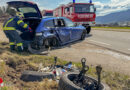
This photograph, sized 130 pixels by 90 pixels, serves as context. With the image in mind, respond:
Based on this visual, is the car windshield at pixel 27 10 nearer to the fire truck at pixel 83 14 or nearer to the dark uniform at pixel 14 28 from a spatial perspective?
the dark uniform at pixel 14 28

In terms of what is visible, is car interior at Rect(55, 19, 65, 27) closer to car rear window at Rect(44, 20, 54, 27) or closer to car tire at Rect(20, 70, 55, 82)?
car rear window at Rect(44, 20, 54, 27)

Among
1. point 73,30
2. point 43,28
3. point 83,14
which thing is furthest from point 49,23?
point 83,14

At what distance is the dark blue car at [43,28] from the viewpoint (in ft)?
21.4

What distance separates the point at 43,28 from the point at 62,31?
1.32m

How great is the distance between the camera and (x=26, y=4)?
6.51 metres

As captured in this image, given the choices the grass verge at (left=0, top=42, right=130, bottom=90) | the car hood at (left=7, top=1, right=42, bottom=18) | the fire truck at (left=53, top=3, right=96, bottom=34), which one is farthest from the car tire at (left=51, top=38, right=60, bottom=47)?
the fire truck at (left=53, top=3, right=96, bottom=34)

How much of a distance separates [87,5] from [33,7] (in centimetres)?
789

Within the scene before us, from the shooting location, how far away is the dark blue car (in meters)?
6.51

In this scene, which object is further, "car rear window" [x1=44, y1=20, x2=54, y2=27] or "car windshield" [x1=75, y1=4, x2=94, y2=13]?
"car windshield" [x1=75, y1=4, x2=94, y2=13]

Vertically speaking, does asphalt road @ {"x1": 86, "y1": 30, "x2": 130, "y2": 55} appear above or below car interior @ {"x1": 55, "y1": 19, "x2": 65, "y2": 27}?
below

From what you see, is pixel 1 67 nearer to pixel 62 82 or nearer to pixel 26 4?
pixel 62 82

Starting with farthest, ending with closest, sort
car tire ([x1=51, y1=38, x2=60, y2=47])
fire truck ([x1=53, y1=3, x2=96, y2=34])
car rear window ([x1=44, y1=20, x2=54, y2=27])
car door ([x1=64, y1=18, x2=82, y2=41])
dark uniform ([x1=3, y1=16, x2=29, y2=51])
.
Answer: fire truck ([x1=53, y1=3, x2=96, y2=34]) < car door ([x1=64, y1=18, x2=82, y2=41]) < car tire ([x1=51, y1=38, x2=60, y2=47]) < car rear window ([x1=44, y1=20, x2=54, y2=27]) < dark uniform ([x1=3, y1=16, x2=29, y2=51])

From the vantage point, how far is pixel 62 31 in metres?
7.64

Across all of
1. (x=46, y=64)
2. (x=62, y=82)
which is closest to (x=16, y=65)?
(x=46, y=64)
